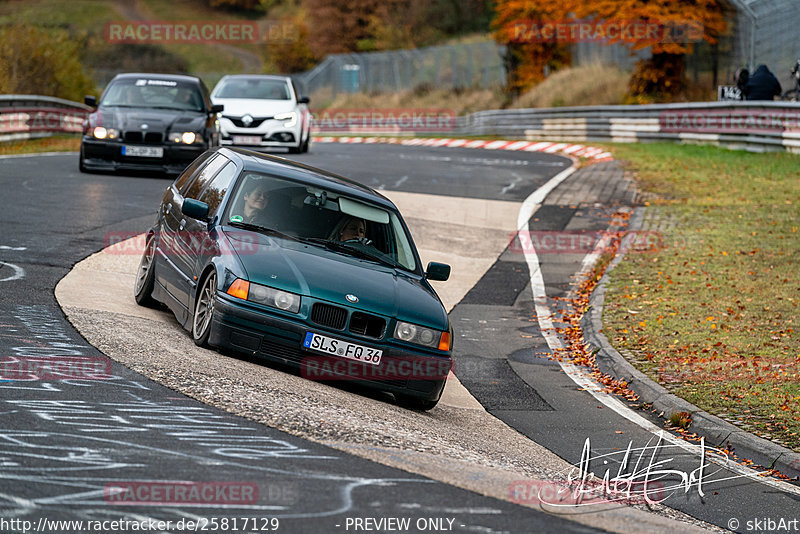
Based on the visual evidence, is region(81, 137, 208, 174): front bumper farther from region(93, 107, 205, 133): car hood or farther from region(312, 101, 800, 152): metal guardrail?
region(312, 101, 800, 152): metal guardrail

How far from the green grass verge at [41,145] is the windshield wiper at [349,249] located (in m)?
17.0

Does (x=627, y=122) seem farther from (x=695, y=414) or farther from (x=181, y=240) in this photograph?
(x=181, y=240)

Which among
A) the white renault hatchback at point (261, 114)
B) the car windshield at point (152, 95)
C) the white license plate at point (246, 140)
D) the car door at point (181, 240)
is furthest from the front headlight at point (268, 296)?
the white license plate at point (246, 140)

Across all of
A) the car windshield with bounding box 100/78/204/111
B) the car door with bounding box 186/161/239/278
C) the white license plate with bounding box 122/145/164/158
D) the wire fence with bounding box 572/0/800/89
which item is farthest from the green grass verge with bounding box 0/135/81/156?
the wire fence with bounding box 572/0/800/89

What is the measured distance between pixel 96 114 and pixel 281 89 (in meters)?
7.95

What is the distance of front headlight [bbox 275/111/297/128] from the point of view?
2588 centimetres

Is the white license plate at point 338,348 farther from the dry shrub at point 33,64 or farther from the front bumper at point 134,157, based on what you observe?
the dry shrub at point 33,64

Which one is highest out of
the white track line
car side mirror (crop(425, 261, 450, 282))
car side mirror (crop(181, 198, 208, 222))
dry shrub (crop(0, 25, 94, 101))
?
dry shrub (crop(0, 25, 94, 101))

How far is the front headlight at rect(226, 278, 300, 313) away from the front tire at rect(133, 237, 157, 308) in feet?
7.09

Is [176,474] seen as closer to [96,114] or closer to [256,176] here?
[256,176]

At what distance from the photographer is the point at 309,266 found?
8414 millimetres

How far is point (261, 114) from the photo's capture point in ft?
84.3

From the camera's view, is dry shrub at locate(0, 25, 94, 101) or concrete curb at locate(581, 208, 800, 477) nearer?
concrete curb at locate(581, 208, 800, 477)

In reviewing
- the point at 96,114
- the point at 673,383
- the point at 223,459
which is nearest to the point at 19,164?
the point at 96,114
